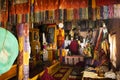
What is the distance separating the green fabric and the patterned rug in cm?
84

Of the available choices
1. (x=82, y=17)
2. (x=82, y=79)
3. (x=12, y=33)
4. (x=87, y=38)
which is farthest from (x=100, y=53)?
(x=12, y=33)

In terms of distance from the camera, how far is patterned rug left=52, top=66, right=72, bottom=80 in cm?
312

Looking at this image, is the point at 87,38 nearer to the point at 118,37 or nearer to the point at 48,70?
the point at 118,37

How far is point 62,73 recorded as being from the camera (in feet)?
10.2

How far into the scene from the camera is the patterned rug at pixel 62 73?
312 cm

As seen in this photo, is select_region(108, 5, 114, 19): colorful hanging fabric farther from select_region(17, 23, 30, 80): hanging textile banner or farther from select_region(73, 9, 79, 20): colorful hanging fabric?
select_region(17, 23, 30, 80): hanging textile banner

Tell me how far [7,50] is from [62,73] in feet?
3.47

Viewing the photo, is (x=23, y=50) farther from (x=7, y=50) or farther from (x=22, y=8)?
(x=22, y=8)

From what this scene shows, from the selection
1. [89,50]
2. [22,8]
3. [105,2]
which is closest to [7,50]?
[22,8]

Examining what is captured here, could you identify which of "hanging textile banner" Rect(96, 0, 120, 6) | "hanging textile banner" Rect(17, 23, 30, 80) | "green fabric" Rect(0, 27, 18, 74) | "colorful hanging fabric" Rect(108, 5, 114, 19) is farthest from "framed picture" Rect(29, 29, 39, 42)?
"colorful hanging fabric" Rect(108, 5, 114, 19)

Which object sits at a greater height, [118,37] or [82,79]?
[118,37]

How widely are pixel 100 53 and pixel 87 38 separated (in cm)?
35

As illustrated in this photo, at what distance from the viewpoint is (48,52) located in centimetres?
312

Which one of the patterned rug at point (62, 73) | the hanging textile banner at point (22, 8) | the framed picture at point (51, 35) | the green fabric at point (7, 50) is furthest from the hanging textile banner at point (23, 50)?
the patterned rug at point (62, 73)
